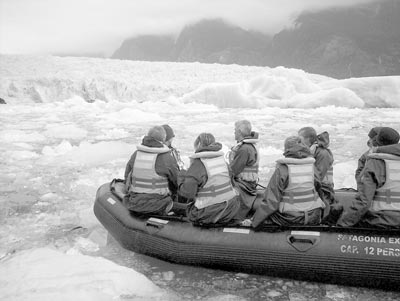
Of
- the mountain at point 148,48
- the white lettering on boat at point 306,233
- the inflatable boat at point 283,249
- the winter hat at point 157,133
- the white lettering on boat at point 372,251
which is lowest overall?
the inflatable boat at point 283,249

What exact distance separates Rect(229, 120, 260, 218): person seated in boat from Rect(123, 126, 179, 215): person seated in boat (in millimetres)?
678

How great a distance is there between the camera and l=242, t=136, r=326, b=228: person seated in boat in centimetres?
324

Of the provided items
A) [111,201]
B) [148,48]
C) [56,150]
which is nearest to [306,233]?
[111,201]

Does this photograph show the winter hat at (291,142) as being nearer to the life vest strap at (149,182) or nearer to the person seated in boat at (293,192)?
the person seated in boat at (293,192)

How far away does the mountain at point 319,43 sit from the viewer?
393 ft

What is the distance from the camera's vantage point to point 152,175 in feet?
12.4

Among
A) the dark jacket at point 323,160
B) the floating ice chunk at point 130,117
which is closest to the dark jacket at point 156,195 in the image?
the dark jacket at point 323,160

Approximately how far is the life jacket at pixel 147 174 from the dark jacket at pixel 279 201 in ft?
3.15

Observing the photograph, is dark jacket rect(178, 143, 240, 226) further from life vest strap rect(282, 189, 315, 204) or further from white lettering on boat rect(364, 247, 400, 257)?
white lettering on boat rect(364, 247, 400, 257)

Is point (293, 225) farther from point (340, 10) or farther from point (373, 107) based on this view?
point (340, 10)

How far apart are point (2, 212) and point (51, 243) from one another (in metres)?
1.24

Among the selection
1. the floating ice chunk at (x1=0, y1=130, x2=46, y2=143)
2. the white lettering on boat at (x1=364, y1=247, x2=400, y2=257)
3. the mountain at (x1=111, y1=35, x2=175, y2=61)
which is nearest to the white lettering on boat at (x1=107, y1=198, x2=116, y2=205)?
the white lettering on boat at (x1=364, y1=247, x2=400, y2=257)

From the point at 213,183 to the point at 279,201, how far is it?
58 cm

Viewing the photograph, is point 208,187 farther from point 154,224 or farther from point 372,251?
point 372,251
